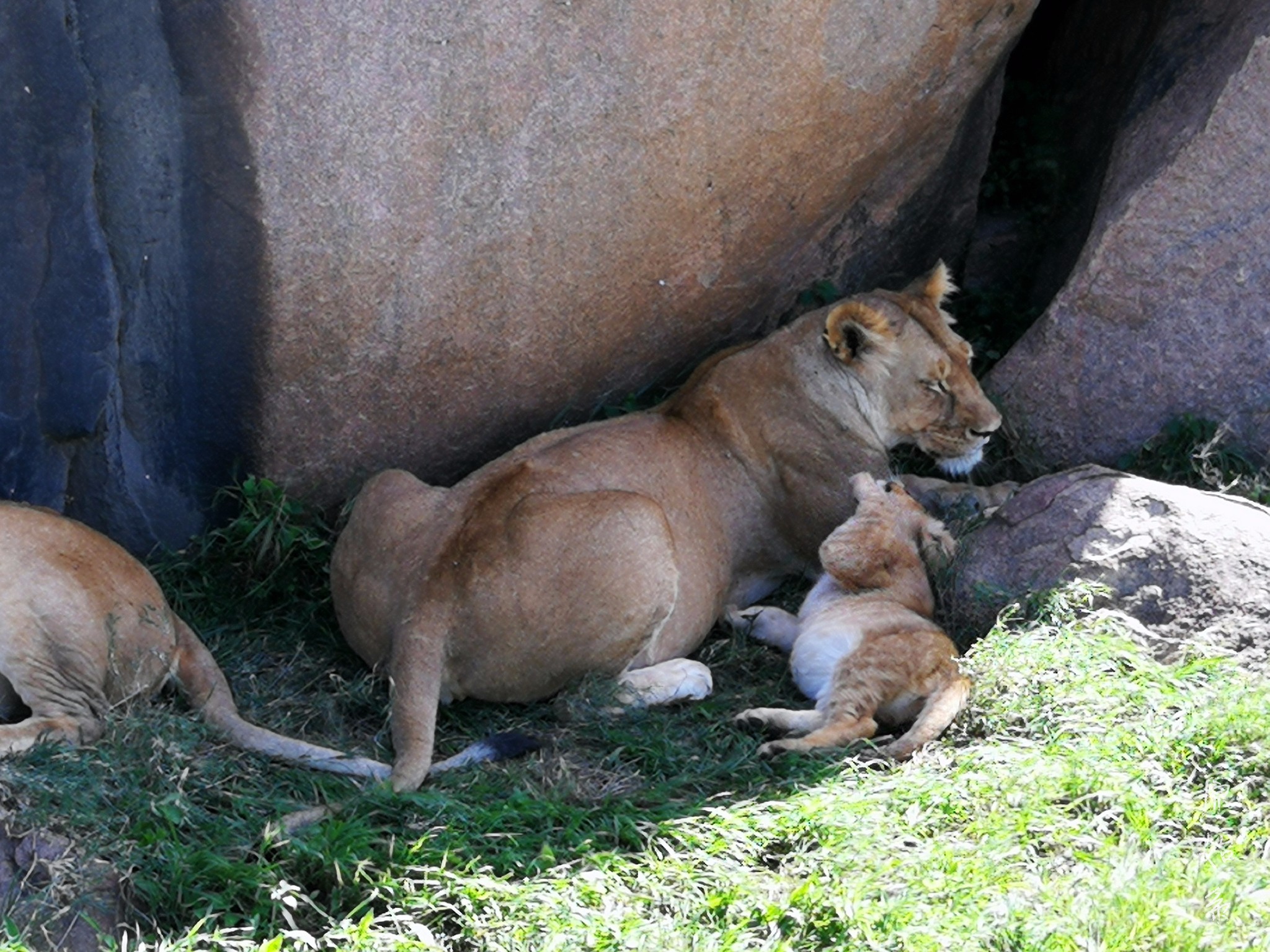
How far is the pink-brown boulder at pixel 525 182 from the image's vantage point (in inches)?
223

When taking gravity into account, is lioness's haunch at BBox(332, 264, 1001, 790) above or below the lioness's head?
below

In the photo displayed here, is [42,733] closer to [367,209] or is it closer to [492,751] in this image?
[492,751]

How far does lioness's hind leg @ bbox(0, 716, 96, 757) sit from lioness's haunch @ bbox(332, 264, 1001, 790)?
2.84 feet

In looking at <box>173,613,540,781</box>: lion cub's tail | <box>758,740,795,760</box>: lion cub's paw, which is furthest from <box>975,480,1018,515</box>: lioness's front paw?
<box>173,613,540,781</box>: lion cub's tail

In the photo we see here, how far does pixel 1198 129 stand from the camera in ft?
21.8

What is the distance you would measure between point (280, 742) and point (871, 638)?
178 centimetres

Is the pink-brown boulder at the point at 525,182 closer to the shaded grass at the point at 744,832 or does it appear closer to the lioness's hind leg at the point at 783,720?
the shaded grass at the point at 744,832

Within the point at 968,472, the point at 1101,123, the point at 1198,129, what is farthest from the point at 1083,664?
the point at 1101,123

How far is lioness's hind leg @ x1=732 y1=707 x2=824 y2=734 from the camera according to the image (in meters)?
5.34

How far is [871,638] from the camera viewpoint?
18.0 feet

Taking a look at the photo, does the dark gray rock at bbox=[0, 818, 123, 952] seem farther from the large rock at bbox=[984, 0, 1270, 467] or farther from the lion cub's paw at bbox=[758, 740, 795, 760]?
the large rock at bbox=[984, 0, 1270, 467]

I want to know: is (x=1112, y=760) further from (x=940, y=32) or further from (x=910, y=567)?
(x=940, y=32)

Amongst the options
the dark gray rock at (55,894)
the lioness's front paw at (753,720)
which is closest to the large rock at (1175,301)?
the lioness's front paw at (753,720)

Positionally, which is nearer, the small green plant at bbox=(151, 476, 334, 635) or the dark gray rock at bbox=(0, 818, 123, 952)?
the dark gray rock at bbox=(0, 818, 123, 952)
